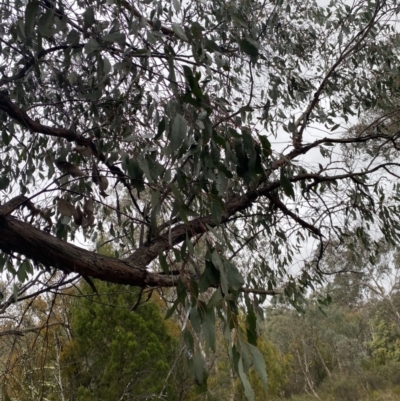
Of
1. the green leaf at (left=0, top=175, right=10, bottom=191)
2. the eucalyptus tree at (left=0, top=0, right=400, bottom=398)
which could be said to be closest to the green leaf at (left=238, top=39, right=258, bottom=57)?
the eucalyptus tree at (left=0, top=0, right=400, bottom=398)

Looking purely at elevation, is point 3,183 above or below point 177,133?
above

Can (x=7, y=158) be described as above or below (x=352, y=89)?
below

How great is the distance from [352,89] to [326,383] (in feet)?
41.4

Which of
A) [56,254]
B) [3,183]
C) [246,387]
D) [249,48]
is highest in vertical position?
[3,183]

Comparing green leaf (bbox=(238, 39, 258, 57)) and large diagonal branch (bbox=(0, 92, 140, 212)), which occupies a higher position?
large diagonal branch (bbox=(0, 92, 140, 212))

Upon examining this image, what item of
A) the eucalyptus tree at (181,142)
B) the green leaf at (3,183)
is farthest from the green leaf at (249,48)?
the green leaf at (3,183)

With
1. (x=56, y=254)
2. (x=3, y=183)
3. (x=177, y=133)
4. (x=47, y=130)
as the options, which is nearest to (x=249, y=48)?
(x=177, y=133)

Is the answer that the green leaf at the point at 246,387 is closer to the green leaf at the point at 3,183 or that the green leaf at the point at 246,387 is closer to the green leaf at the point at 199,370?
the green leaf at the point at 199,370

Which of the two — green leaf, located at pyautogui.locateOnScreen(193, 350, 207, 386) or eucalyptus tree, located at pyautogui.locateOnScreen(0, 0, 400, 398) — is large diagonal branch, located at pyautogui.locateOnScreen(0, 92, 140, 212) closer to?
eucalyptus tree, located at pyautogui.locateOnScreen(0, 0, 400, 398)

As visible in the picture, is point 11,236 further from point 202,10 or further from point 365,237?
point 365,237

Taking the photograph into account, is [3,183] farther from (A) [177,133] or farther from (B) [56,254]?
(A) [177,133]

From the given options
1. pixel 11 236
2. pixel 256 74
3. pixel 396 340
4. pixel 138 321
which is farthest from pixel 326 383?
pixel 11 236

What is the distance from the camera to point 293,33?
2990mm

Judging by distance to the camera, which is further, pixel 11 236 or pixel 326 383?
pixel 326 383
